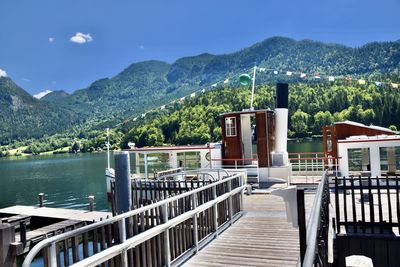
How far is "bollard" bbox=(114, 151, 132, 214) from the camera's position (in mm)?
6043

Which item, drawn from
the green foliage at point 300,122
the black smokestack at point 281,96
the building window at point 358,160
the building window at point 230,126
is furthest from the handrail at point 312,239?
the green foliage at point 300,122

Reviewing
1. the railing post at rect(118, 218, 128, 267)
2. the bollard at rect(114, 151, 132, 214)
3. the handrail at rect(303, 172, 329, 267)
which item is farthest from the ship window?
the railing post at rect(118, 218, 128, 267)

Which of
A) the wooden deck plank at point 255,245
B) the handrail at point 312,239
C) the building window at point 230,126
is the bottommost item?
the wooden deck plank at point 255,245

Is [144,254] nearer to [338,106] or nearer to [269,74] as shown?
[338,106]

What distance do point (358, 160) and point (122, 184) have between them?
40.3 feet

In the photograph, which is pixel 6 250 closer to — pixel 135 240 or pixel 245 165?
pixel 135 240

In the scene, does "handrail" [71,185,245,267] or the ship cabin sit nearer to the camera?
"handrail" [71,185,245,267]

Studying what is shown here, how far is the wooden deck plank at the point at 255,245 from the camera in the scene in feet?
18.7

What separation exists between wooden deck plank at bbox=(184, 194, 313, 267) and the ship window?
7785mm

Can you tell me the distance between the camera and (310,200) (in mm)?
11625

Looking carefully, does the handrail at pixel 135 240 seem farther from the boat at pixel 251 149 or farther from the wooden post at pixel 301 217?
the boat at pixel 251 149

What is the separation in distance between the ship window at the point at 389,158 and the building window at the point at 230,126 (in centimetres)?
631

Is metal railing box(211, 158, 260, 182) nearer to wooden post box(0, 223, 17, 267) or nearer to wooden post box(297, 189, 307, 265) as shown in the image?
wooden post box(297, 189, 307, 265)

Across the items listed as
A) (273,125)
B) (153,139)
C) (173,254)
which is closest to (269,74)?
(153,139)
